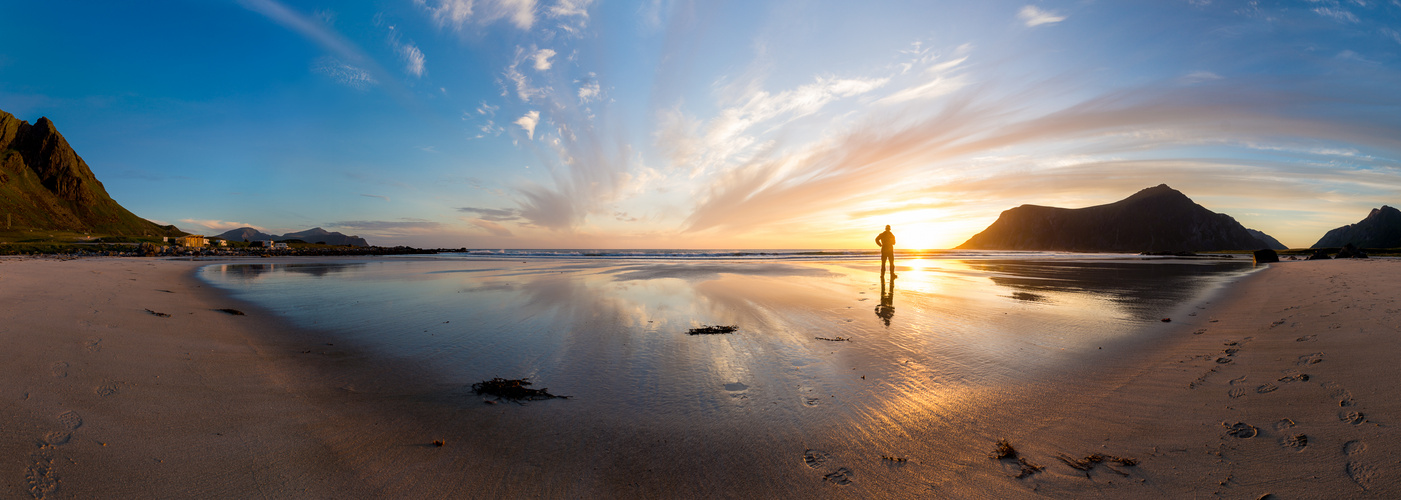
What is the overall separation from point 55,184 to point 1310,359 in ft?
746

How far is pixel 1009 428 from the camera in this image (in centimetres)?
387

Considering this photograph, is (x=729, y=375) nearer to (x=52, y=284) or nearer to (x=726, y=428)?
(x=726, y=428)

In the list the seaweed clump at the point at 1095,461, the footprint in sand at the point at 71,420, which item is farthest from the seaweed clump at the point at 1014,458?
the footprint in sand at the point at 71,420

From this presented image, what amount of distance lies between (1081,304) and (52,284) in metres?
26.9

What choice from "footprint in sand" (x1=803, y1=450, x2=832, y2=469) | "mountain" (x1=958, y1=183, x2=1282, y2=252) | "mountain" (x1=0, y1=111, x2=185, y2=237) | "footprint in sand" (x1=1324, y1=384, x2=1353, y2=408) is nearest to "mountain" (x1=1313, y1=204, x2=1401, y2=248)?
"mountain" (x1=958, y1=183, x2=1282, y2=252)

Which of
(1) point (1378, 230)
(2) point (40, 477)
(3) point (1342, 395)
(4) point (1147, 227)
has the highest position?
(4) point (1147, 227)

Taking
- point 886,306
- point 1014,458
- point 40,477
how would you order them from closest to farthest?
point 40,477 → point 1014,458 → point 886,306

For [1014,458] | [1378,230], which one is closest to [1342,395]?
[1014,458]

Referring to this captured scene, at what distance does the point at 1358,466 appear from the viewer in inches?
113

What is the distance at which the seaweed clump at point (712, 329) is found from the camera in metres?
7.89

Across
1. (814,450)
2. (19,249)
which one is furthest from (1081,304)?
(19,249)

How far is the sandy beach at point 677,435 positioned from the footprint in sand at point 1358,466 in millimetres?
14

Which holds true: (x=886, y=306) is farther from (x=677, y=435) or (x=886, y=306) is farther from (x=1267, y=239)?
(x=1267, y=239)

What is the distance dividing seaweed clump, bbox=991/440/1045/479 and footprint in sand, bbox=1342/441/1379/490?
5.60 ft
